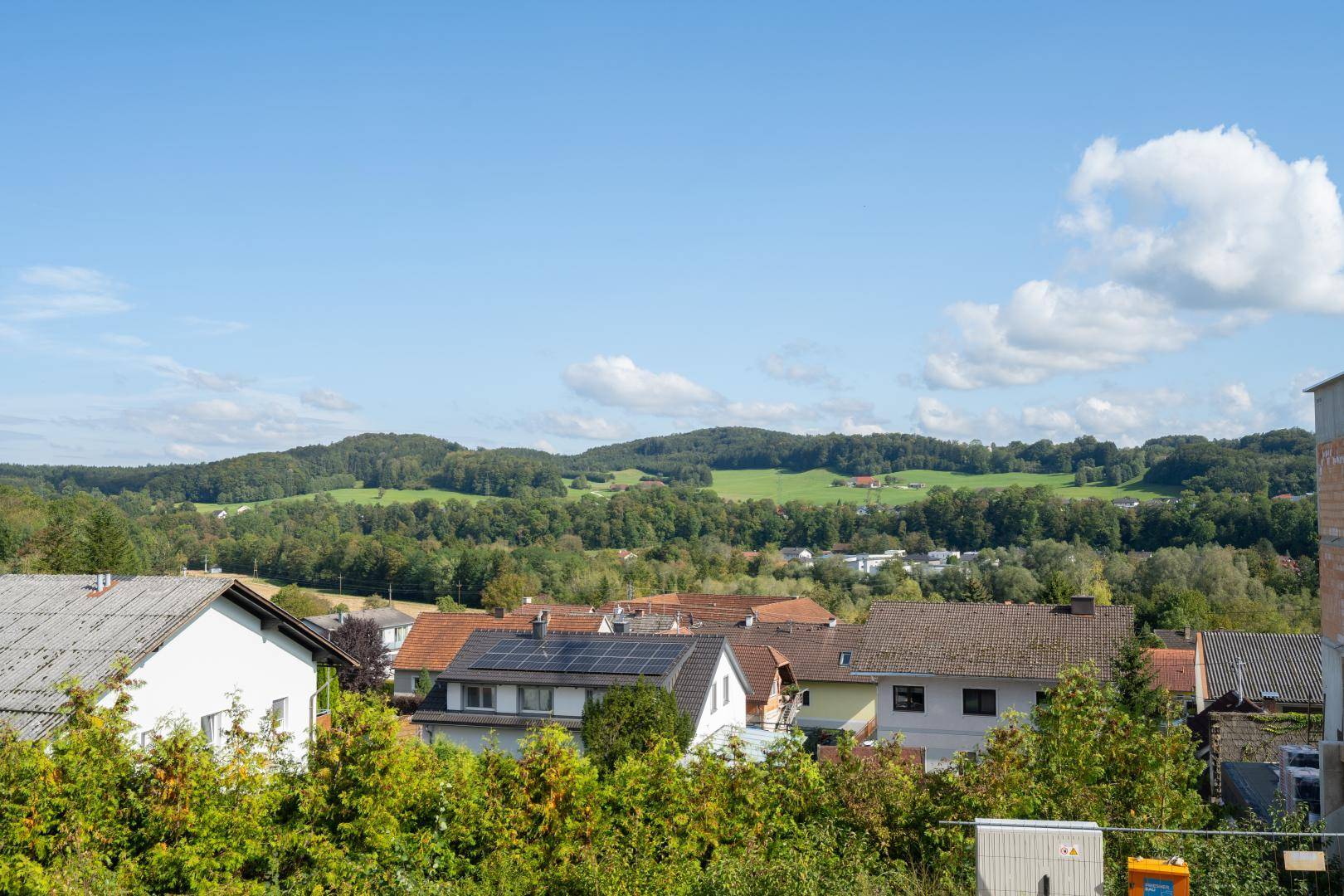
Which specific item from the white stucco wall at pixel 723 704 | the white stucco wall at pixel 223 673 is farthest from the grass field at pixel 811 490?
the white stucco wall at pixel 223 673

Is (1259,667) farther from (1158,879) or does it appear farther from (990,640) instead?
(1158,879)

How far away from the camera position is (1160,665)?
35.0m

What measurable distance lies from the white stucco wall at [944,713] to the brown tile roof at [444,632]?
61.7ft

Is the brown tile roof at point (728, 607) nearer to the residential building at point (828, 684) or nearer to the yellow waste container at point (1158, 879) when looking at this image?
the residential building at point (828, 684)

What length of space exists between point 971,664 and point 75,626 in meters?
21.6

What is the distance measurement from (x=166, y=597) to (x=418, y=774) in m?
9.73

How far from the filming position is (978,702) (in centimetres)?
2773

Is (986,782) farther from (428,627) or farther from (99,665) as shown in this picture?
(428,627)

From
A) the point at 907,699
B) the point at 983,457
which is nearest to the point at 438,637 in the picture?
the point at 907,699

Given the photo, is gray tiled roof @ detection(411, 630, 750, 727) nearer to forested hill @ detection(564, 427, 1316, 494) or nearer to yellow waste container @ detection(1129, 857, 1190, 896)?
yellow waste container @ detection(1129, 857, 1190, 896)

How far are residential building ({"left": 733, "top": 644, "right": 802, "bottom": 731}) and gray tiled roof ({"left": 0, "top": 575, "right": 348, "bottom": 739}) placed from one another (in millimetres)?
21003

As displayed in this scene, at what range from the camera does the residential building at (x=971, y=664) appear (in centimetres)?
2742

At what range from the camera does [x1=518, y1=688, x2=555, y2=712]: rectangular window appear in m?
29.1

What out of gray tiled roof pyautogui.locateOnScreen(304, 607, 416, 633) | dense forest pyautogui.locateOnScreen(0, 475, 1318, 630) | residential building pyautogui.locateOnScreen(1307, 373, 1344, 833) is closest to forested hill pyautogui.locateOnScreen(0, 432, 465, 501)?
dense forest pyautogui.locateOnScreen(0, 475, 1318, 630)
